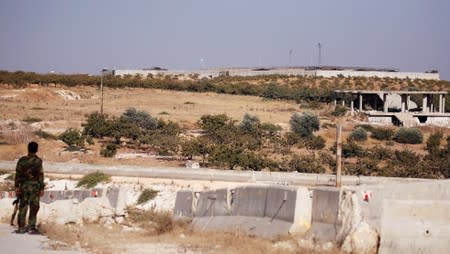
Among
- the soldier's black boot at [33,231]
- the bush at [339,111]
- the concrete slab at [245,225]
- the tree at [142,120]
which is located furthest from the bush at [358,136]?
the soldier's black boot at [33,231]

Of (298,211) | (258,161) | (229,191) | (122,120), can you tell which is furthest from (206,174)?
(122,120)

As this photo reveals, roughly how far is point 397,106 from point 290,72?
5122cm

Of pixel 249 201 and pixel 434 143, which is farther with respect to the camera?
pixel 434 143

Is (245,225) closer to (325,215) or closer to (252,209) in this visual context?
(252,209)

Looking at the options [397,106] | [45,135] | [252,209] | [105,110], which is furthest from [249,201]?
[397,106]

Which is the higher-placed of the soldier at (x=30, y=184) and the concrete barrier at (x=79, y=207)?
the soldier at (x=30, y=184)

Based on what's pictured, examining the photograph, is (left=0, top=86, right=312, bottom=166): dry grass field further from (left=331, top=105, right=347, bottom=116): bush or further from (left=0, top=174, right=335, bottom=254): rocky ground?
(left=0, top=174, right=335, bottom=254): rocky ground

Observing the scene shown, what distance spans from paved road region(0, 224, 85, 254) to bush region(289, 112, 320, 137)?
45.1m

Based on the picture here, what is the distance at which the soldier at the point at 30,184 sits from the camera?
14.1 m

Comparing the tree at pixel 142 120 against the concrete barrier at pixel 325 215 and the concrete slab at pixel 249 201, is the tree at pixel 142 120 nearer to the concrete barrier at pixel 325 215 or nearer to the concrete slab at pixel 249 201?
the concrete slab at pixel 249 201

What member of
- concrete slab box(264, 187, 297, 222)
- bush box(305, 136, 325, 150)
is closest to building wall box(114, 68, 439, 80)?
bush box(305, 136, 325, 150)

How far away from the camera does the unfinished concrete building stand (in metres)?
70.1

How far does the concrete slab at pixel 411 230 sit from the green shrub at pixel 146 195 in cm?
1359

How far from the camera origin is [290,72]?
127 meters
